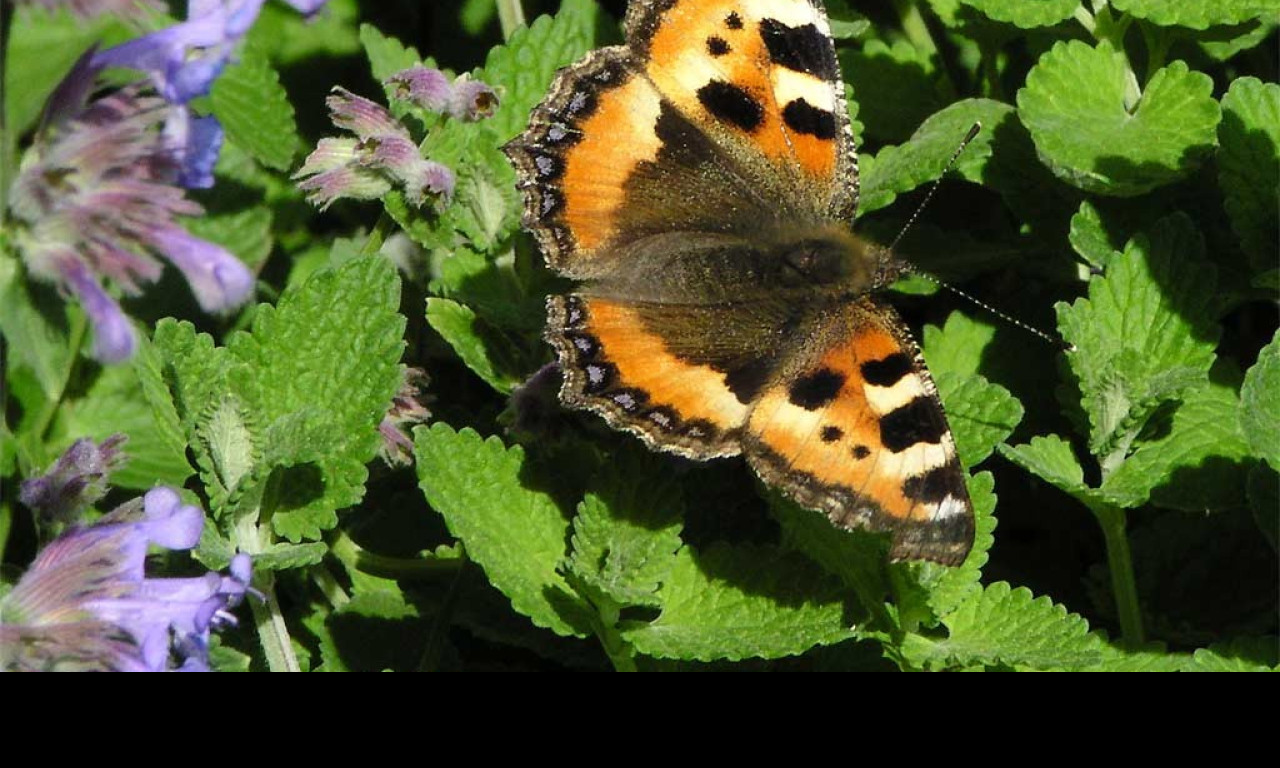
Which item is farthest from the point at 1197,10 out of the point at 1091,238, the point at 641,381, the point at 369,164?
the point at 369,164

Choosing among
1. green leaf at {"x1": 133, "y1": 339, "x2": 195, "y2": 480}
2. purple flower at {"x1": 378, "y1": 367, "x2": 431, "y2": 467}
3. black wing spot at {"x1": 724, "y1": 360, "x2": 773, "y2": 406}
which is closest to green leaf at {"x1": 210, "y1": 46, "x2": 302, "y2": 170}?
purple flower at {"x1": 378, "y1": 367, "x2": 431, "y2": 467}

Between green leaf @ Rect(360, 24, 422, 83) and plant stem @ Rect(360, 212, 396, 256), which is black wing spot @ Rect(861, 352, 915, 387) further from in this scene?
green leaf @ Rect(360, 24, 422, 83)

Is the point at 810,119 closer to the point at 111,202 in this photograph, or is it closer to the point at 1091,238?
the point at 1091,238

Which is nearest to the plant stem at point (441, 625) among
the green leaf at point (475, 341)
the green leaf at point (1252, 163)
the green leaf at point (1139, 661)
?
the green leaf at point (475, 341)

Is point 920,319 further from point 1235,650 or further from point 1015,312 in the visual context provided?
point 1235,650

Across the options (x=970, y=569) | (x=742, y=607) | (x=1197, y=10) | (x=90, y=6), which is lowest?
(x=742, y=607)

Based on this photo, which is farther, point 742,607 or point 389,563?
point 389,563

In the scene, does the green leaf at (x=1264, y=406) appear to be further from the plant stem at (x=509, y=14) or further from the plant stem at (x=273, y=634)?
the plant stem at (x=509, y=14)
